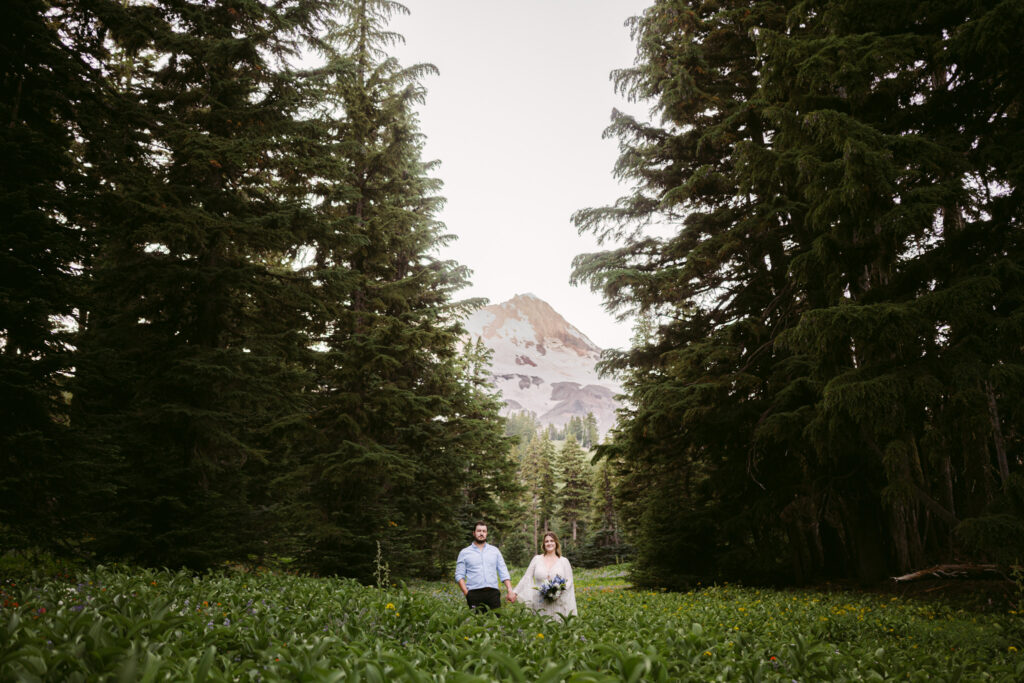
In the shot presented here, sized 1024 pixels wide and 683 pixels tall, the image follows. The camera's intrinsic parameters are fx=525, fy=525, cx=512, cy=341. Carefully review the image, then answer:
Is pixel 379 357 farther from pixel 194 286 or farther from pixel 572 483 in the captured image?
pixel 572 483

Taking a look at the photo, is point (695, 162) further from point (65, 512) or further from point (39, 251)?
point (65, 512)

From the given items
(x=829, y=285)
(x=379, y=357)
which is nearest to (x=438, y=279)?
(x=379, y=357)

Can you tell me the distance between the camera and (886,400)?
6.77 m

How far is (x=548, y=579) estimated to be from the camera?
6242mm

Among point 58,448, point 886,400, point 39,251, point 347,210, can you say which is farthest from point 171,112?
point 886,400

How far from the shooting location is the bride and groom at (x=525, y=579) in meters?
6.17

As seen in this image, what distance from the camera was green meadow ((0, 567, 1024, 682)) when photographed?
2152mm

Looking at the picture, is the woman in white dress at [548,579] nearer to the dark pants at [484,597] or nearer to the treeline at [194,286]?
the dark pants at [484,597]

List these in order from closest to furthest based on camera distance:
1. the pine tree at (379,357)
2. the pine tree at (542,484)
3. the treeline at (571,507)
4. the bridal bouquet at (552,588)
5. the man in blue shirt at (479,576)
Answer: the bridal bouquet at (552,588), the man in blue shirt at (479,576), the pine tree at (379,357), the treeline at (571,507), the pine tree at (542,484)

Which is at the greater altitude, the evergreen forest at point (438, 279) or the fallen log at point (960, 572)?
the evergreen forest at point (438, 279)

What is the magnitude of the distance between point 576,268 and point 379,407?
21.6ft

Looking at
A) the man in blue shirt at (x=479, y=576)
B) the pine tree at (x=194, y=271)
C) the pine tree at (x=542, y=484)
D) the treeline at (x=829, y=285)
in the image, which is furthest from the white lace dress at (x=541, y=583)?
the pine tree at (x=542, y=484)

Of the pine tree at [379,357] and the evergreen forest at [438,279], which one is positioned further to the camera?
the pine tree at [379,357]

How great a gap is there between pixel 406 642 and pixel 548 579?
2981mm
